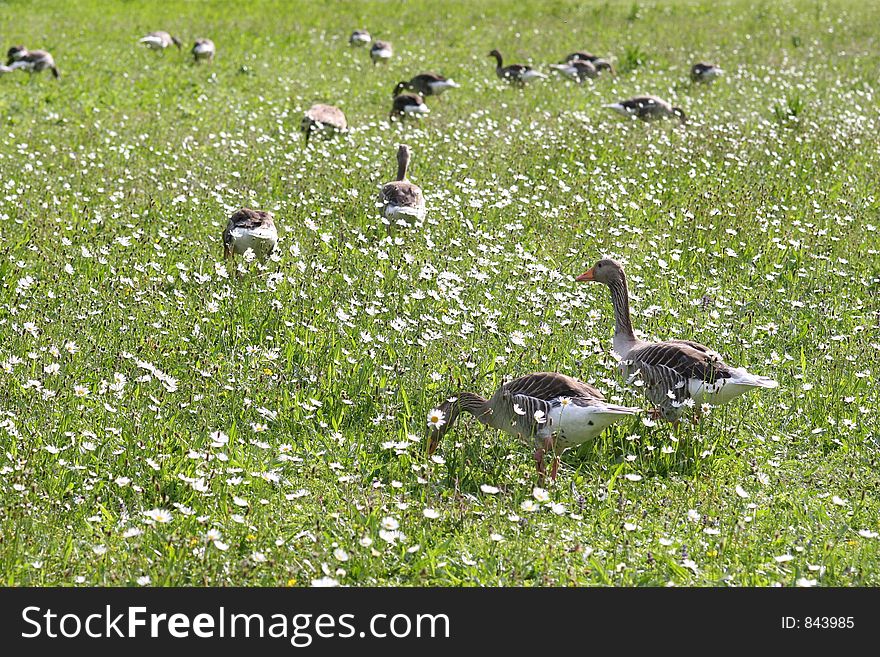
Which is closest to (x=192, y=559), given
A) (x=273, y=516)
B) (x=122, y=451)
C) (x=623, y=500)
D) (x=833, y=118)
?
(x=273, y=516)

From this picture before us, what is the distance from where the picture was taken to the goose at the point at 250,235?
9.37 metres

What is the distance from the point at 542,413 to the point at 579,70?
15748 millimetres

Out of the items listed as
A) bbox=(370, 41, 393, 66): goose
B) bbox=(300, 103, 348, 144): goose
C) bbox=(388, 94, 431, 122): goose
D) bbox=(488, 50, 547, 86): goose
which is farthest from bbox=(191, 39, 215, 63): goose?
bbox=(300, 103, 348, 144): goose

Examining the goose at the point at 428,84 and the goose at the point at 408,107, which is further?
the goose at the point at 428,84

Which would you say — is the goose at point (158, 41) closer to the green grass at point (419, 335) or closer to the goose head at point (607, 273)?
the green grass at point (419, 335)

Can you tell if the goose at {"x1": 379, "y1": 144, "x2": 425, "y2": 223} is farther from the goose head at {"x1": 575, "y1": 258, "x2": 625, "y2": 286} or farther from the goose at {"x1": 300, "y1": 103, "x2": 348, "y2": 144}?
the goose at {"x1": 300, "y1": 103, "x2": 348, "y2": 144}

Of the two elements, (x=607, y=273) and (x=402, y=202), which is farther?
(x=402, y=202)

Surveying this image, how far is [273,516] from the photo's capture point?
566 cm

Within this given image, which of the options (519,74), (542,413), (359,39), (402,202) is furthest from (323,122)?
(359,39)

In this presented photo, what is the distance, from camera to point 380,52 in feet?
72.5

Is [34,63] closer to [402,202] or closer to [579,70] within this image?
[579,70]

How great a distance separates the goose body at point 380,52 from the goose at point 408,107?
596 cm

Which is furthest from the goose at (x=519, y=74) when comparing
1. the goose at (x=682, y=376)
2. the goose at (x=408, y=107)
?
the goose at (x=682, y=376)
